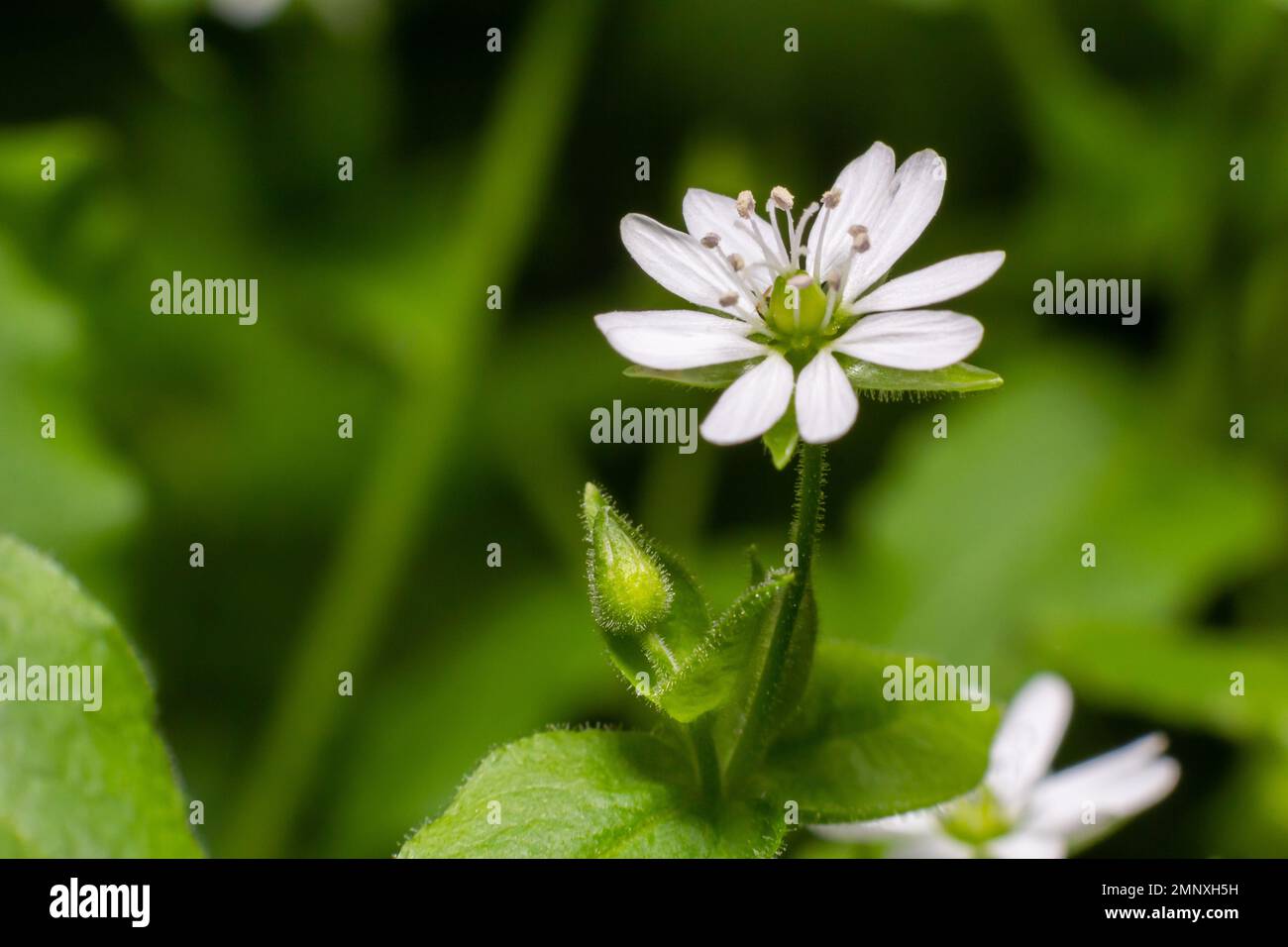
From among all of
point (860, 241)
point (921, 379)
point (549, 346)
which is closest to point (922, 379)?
point (921, 379)

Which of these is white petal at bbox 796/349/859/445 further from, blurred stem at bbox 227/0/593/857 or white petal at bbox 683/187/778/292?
blurred stem at bbox 227/0/593/857

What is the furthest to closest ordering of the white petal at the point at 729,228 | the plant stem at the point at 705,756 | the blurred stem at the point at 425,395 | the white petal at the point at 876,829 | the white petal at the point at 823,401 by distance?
1. the blurred stem at the point at 425,395
2. the white petal at the point at 876,829
3. the white petal at the point at 729,228
4. the plant stem at the point at 705,756
5. the white petal at the point at 823,401

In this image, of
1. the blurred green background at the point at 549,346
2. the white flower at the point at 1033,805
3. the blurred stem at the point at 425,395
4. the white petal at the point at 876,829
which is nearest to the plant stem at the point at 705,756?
the white petal at the point at 876,829

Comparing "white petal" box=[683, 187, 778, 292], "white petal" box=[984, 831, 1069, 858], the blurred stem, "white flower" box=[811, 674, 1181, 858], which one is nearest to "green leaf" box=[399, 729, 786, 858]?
"white petal" box=[683, 187, 778, 292]

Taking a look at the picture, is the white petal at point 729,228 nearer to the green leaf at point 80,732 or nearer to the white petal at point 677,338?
the white petal at point 677,338
